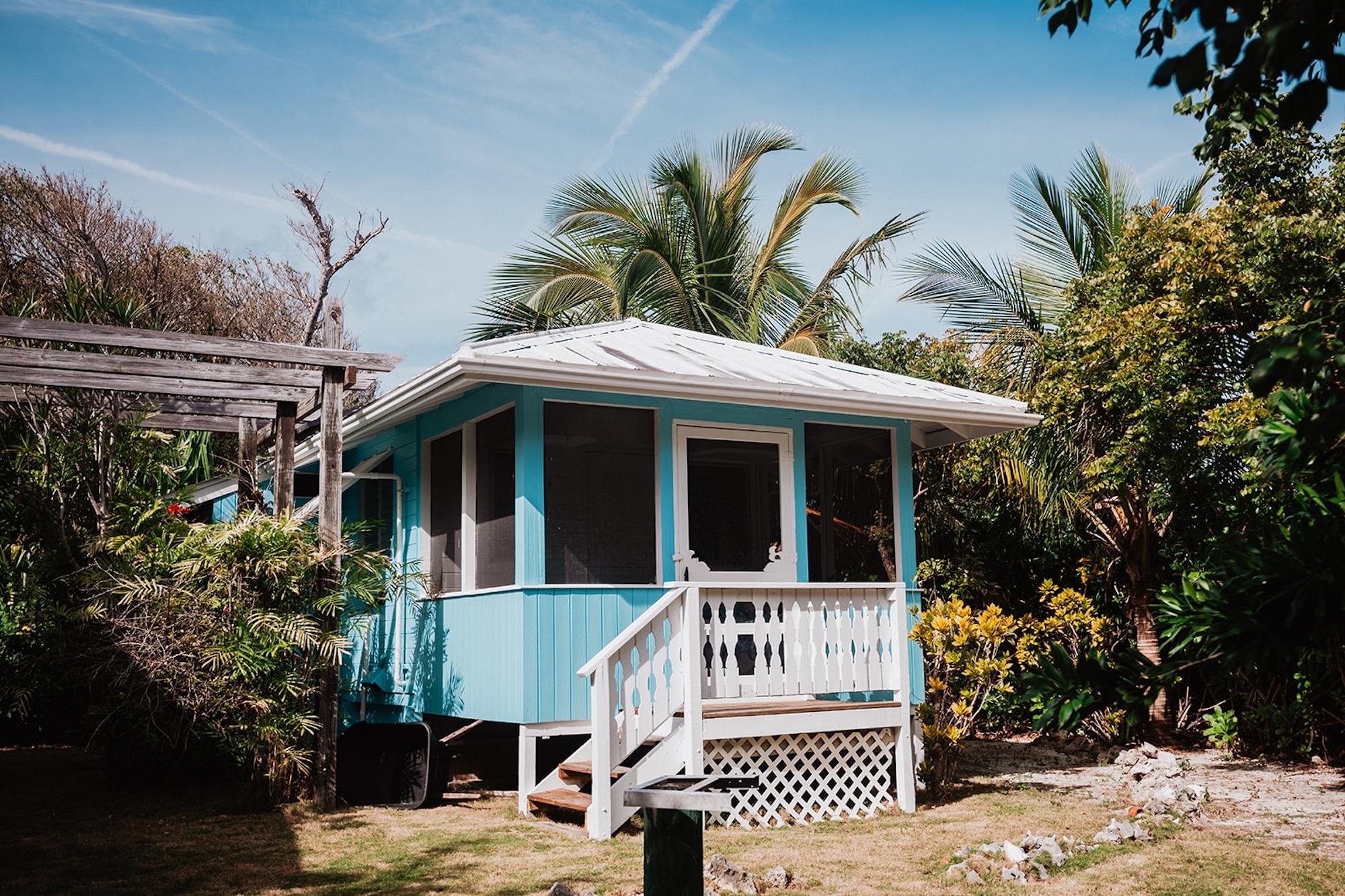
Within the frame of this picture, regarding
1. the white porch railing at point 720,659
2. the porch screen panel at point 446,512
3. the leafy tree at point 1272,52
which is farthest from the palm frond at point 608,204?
the leafy tree at point 1272,52

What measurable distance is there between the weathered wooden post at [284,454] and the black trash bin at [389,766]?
6.06ft

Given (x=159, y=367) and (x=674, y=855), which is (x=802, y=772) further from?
(x=159, y=367)

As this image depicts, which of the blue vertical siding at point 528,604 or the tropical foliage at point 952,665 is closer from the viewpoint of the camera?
the blue vertical siding at point 528,604

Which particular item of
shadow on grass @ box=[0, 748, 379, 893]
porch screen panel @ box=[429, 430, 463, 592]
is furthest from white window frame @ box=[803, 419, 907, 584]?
shadow on grass @ box=[0, 748, 379, 893]

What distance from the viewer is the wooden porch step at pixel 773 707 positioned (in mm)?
7750

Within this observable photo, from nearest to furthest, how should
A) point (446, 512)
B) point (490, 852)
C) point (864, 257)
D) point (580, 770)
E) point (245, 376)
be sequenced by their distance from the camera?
1. point (490, 852)
2. point (580, 770)
3. point (245, 376)
4. point (446, 512)
5. point (864, 257)

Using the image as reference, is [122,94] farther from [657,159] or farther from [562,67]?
[657,159]

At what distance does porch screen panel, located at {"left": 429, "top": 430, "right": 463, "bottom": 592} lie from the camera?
947 centimetres

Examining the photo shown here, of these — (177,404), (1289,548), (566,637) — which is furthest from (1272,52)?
(177,404)

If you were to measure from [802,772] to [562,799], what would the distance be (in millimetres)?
1652

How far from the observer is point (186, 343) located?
7949 mm

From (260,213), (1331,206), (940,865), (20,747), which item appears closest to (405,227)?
(260,213)

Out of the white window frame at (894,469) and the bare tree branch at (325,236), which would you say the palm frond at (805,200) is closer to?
the bare tree branch at (325,236)

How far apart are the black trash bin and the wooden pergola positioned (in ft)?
1.61
